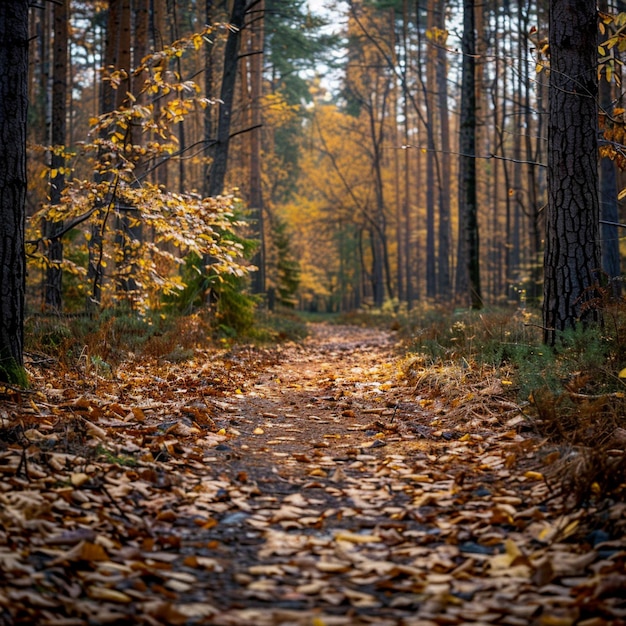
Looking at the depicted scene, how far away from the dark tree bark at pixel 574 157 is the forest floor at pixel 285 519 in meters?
1.29

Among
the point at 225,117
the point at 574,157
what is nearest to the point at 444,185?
the point at 225,117

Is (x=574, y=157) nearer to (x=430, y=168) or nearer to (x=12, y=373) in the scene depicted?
(x=12, y=373)

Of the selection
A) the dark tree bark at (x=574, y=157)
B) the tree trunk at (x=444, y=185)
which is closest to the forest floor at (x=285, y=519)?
the dark tree bark at (x=574, y=157)

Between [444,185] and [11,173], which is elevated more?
[444,185]

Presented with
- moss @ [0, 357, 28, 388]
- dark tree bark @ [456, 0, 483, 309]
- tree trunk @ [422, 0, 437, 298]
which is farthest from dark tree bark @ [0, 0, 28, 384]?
tree trunk @ [422, 0, 437, 298]

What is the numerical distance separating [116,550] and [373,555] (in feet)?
3.85

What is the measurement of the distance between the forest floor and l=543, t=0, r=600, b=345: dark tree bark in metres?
1.29

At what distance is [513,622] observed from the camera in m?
2.23

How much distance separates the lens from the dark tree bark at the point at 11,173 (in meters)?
4.88

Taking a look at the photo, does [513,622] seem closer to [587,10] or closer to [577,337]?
[577,337]

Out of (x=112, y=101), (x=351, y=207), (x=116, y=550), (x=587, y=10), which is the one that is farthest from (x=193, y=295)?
(x=351, y=207)

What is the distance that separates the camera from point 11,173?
4.92 m

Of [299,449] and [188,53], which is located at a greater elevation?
[188,53]

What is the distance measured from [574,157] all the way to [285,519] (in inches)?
184
